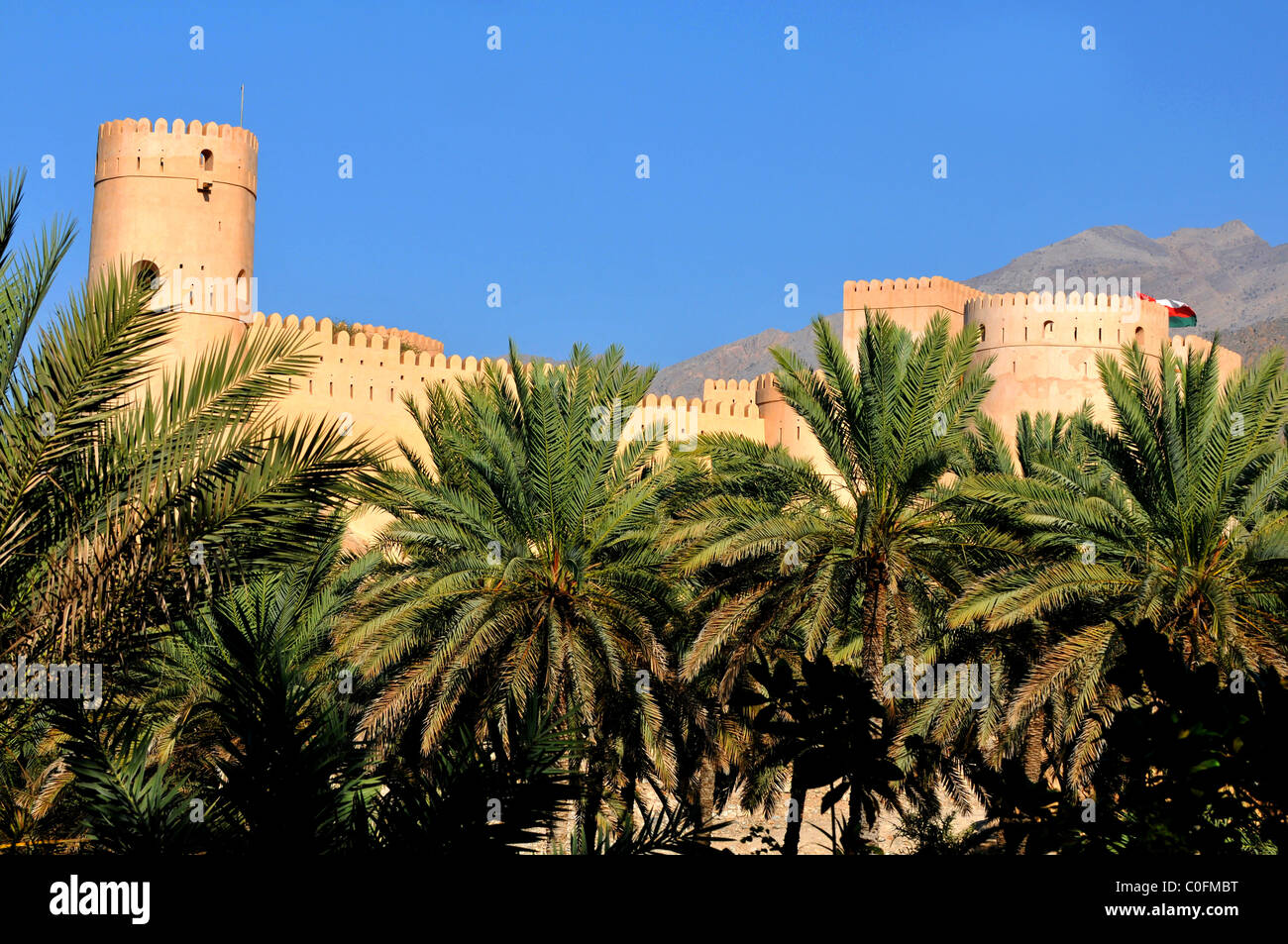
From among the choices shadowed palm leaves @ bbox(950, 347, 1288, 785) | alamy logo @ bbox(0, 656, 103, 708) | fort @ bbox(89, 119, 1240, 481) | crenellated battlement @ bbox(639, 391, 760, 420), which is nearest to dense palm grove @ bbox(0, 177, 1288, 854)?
shadowed palm leaves @ bbox(950, 347, 1288, 785)

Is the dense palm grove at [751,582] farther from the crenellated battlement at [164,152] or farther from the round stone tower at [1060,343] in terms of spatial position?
the round stone tower at [1060,343]

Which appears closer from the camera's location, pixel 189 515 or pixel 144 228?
pixel 189 515

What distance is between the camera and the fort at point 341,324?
2181 cm

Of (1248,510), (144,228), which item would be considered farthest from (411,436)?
(1248,510)

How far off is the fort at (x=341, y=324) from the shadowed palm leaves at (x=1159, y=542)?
30.0 ft

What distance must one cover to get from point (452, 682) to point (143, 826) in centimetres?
580

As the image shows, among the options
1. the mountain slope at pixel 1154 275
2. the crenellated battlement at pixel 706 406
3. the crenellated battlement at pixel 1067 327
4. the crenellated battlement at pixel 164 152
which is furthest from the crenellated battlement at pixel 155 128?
the mountain slope at pixel 1154 275

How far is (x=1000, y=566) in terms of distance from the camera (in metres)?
11.4

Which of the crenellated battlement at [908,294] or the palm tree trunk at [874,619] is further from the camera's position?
the crenellated battlement at [908,294]

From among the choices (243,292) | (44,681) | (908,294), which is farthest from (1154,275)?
(44,681)

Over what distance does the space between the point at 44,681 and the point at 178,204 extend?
17983 mm
